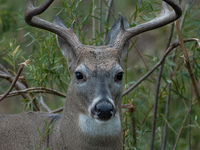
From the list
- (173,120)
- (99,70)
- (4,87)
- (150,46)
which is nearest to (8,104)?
(4,87)

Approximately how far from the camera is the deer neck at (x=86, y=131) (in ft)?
11.5

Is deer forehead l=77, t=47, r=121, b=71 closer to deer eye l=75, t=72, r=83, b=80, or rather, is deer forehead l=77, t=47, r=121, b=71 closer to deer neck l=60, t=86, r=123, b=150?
deer eye l=75, t=72, r=83, b=80

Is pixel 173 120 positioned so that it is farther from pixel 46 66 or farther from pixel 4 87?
pixel 4 87

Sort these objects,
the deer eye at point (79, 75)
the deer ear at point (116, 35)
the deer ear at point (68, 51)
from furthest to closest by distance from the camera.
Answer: the deer ear at point (116, 35)
the deer ear at point (68, 51)
the deer eye at point (79, 75)

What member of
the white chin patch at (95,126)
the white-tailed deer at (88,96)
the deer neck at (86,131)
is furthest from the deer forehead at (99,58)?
the white chin patch at (95,126)

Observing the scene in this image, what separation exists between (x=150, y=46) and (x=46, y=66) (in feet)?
14.7

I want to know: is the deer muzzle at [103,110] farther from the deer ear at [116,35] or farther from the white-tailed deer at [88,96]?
the deer ear at [116,35]

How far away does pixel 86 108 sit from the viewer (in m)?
3.44

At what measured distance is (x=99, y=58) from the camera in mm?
3564

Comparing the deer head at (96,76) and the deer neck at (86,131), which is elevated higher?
the deer head at (96,76)

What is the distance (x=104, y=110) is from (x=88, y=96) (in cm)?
32

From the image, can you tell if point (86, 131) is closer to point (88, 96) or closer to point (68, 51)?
point (88, 96)

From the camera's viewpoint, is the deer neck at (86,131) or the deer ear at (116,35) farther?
the deer ear at (116,35)

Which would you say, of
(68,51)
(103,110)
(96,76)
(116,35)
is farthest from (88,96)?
(116,35)
